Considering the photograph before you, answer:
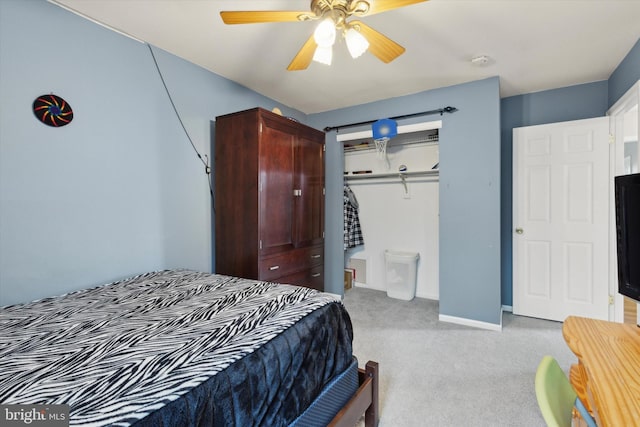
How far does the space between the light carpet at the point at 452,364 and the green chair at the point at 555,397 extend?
0.81 m

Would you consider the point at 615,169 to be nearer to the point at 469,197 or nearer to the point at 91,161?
the point at 469,197

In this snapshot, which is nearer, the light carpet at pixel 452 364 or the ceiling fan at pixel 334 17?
the ceiling fan at pixel 334 17

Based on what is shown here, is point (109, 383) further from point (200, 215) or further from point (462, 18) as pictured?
point (462, 18)

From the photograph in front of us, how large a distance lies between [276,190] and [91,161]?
52.9 inches

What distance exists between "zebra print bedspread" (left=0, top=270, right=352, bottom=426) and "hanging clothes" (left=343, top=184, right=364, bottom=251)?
2321 mm

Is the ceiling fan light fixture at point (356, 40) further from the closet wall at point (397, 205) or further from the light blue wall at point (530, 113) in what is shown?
the light blue wall at point (530, 113)

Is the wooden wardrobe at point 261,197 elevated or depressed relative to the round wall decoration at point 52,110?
depressed

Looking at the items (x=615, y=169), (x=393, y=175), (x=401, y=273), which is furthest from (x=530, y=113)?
(x=401, y=273)

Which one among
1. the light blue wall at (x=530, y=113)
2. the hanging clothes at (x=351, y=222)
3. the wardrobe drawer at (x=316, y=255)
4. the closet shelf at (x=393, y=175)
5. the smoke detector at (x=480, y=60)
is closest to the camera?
the smoke detector at (x=480, y=60)

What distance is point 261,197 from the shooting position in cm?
244

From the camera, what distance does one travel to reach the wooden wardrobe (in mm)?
2438

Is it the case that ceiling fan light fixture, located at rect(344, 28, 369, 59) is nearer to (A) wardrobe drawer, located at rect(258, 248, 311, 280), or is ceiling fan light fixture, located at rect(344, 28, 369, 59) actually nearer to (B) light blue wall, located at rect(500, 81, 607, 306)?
(A) wardrobe drawer, located at rect(258, 248, 311, 280)

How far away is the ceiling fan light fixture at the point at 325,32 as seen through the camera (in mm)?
1421

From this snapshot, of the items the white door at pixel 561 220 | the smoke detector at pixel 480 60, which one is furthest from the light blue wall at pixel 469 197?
the white door at pixel 561 220
